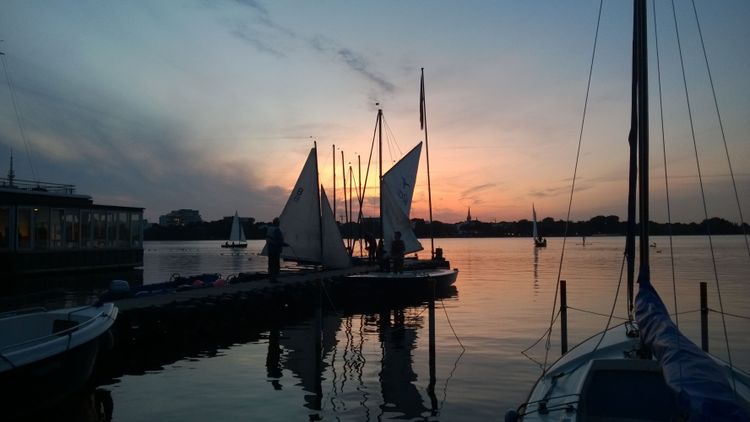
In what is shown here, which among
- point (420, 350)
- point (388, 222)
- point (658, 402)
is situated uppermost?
point (388, 222)

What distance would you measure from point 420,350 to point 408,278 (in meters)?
10.2

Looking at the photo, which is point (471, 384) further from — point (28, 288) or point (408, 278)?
point (28, 288)

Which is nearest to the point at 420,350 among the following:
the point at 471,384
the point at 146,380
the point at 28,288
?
the point at 471,384

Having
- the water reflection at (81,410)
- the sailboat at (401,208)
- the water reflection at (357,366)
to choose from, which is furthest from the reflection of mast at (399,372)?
the sailboat at (401,208)

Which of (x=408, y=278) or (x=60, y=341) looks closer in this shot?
(x=60, y=341)

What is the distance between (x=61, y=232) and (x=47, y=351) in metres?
33.6

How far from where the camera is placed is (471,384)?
1278cm

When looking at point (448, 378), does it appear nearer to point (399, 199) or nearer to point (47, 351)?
point (47, 351)

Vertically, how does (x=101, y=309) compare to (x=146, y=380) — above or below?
above

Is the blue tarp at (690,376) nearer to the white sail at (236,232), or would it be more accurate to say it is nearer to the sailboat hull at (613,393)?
the sailboat hull at (613,393)

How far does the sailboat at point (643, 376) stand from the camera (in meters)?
5.72

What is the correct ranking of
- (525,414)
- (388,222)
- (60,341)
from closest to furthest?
(525,414) → (60,341) → (388,222)

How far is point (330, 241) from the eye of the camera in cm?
3105

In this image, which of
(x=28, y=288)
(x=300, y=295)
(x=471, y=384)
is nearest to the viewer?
(x=471, y=384)
